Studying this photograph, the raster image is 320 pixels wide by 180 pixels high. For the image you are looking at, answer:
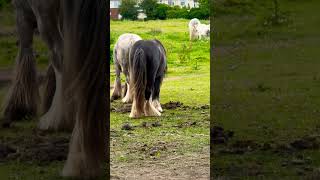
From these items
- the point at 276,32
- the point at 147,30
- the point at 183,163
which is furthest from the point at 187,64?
the point at 276,32

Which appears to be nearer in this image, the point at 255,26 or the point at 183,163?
the point at 255,26

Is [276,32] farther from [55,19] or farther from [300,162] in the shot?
[55,19]

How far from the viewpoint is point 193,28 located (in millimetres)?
5535

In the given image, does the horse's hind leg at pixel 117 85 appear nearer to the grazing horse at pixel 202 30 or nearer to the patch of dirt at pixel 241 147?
the grazing horse at pixel 202 30

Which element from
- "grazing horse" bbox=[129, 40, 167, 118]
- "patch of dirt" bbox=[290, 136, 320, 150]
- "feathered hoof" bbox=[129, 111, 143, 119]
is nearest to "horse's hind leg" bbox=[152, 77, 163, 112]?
"grazing horse" bbox=[129, 40, 167, 118]

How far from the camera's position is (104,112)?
307 centimetres

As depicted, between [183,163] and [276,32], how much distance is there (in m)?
1.36

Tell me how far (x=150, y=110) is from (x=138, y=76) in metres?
0.44

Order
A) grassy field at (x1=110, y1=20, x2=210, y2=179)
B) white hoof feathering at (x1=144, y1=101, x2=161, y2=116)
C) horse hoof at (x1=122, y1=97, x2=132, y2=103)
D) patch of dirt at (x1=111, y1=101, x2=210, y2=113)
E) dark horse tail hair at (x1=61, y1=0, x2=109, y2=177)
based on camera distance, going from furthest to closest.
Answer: horse hoof at (x1=122, y1=97, x2=132, y2=103), white hoof feathering at (x1=144, y1=101, x2=161, y2=116), patch of dirt at (x1=111, y1=101, x2=210, y2=113), grassy field at (x1=110, y1=20, x2=210, y2=179), dark horse tail hair at (x1=61, y1=0, x2=109, y2=177)

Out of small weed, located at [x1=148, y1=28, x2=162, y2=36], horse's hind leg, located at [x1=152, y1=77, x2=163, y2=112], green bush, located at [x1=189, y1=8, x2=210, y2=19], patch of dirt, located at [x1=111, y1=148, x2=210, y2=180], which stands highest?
green bush, located at [x1=189, y1=8, x2=210, y2=19]

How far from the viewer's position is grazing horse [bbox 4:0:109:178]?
2971 millimetres

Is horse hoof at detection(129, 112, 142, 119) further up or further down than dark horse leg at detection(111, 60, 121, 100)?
further down

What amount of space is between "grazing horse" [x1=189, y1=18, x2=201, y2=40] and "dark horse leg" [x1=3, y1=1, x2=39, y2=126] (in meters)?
2.50

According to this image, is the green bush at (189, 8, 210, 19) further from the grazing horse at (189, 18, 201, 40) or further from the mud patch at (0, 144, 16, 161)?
the mud patch at (0, 144, 16, 161)
